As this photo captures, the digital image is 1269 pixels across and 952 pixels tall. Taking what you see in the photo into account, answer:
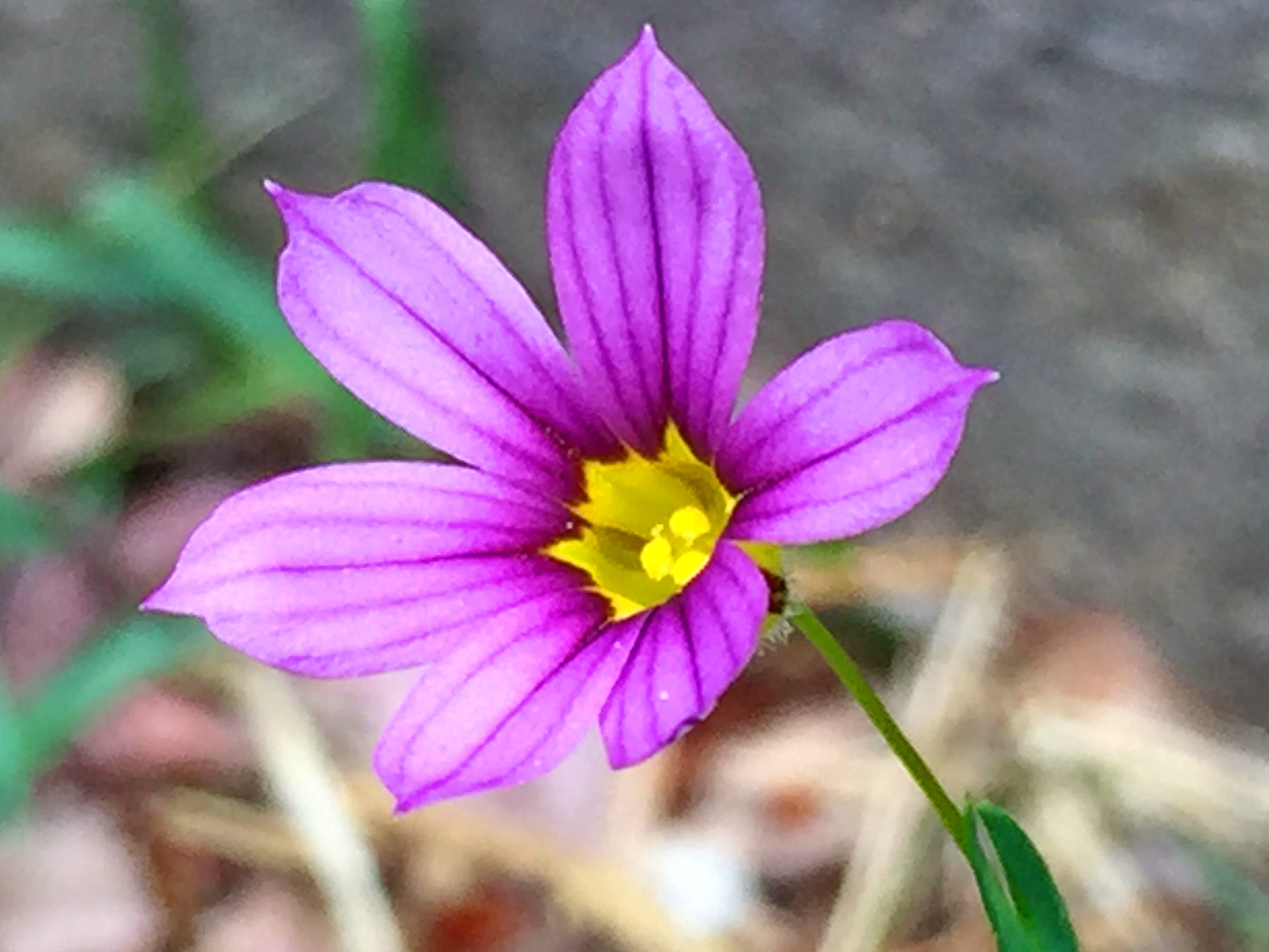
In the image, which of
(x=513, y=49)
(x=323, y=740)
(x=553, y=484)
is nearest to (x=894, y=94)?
(x=513, y=49)

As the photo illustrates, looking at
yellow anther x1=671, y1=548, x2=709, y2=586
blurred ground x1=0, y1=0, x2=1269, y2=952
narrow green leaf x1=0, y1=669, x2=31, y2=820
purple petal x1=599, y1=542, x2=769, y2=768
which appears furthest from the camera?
narrow green leaf x1=0, y1=669, x2=31, y2=820

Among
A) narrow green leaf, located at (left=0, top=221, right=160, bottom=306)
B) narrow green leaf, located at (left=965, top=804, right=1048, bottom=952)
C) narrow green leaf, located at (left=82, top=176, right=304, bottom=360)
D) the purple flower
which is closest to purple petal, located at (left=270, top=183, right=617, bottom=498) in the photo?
the purple flower

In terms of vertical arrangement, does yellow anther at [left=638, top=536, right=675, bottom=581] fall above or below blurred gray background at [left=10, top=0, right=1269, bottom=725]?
above

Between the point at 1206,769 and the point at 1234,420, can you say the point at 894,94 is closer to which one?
the point at 1234,420

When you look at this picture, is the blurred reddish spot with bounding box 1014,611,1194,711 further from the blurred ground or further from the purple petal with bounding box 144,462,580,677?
the purple petal with bounding box 144,462,580,677

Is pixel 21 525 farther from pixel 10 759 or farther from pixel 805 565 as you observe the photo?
pixel 805 565
